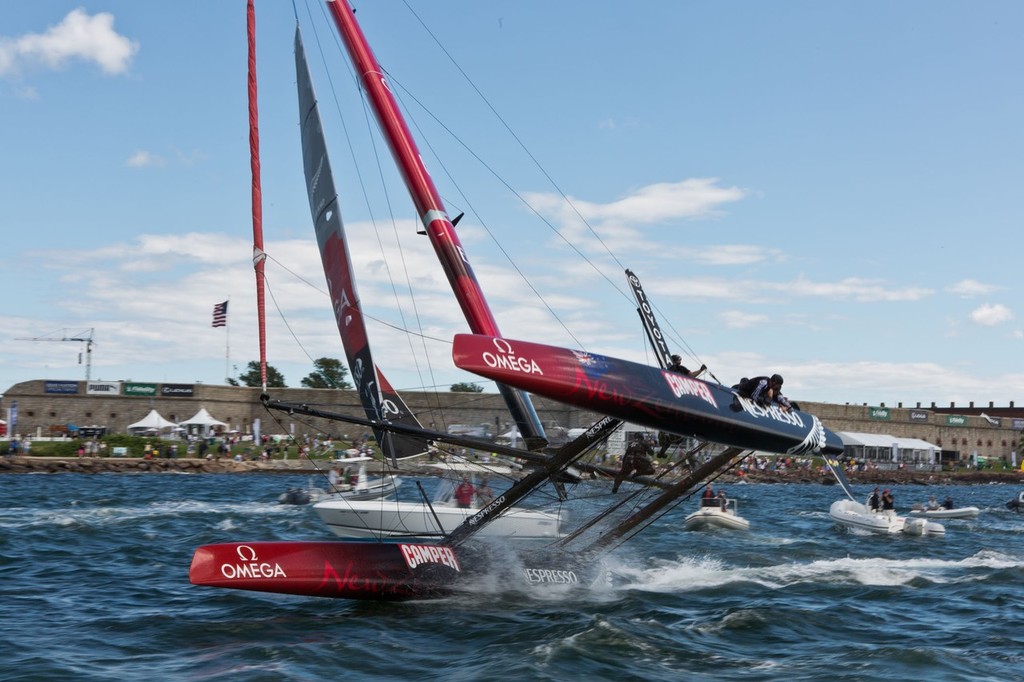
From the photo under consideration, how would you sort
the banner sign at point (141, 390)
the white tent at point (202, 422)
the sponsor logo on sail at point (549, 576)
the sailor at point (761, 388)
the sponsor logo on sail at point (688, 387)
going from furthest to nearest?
the banner sign at point (141, 390) < the white tent at point (202, 422) < the sponsor logo on sail at point (549, 576) < the sailor at point (761, 388) < the sponsor logo on sail at point (688, 387)

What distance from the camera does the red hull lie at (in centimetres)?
1177

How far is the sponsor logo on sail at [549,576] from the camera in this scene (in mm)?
13156

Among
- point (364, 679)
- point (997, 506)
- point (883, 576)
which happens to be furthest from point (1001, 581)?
point (997, 506)

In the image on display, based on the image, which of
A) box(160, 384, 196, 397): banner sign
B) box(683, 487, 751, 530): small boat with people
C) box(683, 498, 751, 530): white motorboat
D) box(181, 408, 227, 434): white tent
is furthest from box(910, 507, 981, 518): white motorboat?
box(160, 384, 196, 397): banner sign

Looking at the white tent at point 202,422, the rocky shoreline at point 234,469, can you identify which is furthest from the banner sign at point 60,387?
the rocky shoreline at point 234,469

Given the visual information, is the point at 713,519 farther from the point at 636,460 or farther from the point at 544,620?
the point at 544,620

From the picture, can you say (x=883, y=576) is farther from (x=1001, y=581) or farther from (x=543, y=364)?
(x=543, y=364)

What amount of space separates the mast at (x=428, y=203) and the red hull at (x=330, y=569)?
2045 mm

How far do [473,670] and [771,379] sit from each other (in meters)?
4.93

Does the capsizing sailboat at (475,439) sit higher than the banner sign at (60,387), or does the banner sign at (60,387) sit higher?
the banner sign at (60,387)

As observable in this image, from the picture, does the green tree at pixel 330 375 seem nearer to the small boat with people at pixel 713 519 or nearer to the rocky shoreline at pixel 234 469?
the rocky shoreline at pixel 234 469

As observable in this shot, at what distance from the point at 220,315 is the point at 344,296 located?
34.6 meters

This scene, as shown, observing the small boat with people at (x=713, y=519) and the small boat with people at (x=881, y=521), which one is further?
the small boat with people at (x=881, y=521)

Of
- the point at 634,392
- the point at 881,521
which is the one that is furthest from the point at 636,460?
the point at 881,521
